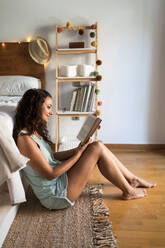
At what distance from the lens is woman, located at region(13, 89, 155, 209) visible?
1287 mm

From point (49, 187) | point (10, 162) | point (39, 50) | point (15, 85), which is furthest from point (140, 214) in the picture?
point (39, 50)

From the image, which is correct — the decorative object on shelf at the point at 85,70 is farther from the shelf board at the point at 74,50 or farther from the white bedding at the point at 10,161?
the white bedding at the point at 10,161

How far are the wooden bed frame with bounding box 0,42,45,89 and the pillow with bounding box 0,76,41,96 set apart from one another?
0.28 metres

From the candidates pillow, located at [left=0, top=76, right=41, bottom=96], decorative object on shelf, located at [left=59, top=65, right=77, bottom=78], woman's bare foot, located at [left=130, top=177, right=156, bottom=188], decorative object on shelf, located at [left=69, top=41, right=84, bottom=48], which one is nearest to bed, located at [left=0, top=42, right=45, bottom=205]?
pillow, located at [left=0, top=76, right=41, bottom=96]

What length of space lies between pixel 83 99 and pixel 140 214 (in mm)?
1430

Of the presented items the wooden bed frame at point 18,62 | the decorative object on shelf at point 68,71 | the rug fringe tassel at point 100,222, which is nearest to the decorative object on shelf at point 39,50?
the wooden bed frame at point 18,62

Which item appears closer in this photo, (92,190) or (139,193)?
(139,193)

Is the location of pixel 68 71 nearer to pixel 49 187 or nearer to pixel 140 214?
pixel 49 187

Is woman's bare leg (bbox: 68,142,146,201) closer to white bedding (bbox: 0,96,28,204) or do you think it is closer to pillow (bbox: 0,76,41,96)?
white bedding (bbox: 0,96,28,204)

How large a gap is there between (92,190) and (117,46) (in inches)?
66.6

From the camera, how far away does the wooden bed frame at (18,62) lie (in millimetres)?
2732

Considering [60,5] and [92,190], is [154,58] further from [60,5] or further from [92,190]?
[92,190]

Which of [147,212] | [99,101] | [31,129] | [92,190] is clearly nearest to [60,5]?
[99,101]

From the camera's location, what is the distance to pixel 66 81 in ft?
8.84
